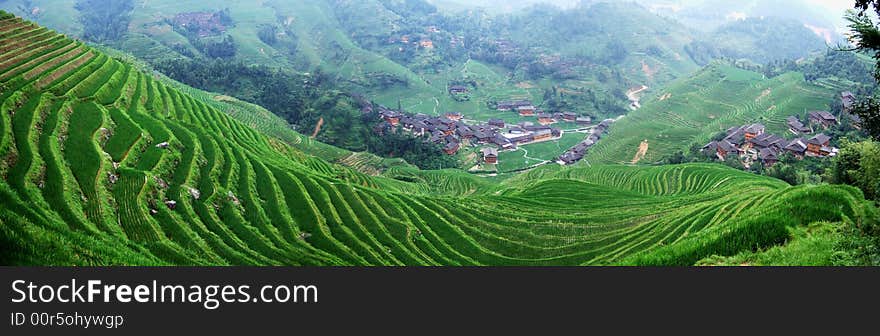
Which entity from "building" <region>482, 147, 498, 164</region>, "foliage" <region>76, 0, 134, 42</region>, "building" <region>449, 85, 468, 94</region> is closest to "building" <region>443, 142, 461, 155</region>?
"building" <region>482, 147, 498, 164</region>

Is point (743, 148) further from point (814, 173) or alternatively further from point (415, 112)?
point (415, 112)

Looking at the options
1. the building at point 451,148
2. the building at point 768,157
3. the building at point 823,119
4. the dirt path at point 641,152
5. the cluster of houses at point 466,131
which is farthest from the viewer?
the cluster of houses at point 466,131

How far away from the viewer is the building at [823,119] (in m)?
46.0

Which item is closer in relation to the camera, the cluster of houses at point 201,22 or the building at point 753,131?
the building at point 753,131

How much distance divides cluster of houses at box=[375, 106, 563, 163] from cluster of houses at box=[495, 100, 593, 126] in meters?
4.18

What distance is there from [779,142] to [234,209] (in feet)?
146

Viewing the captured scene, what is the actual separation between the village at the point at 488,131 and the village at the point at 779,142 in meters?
16.0

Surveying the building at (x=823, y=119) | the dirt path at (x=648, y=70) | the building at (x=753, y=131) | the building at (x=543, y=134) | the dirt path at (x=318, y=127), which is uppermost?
the dirt path at (x=648, y=70)

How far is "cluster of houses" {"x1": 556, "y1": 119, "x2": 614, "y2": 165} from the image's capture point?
5809 centimetres

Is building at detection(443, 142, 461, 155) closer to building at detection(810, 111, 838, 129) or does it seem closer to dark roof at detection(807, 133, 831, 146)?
dark roof at detection(807, 133, 831, 146)

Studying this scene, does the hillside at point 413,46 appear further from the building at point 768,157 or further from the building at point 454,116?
the building at point 768,157

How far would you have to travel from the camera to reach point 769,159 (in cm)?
4116

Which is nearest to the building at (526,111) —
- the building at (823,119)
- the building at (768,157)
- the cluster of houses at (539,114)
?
the cluster of houses at (539,114)

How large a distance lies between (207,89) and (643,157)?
188 feet
